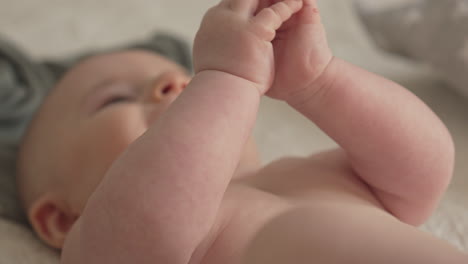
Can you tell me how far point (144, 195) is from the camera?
1.71ft

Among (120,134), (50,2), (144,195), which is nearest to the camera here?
(144,195)

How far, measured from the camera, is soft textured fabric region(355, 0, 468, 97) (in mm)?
1115

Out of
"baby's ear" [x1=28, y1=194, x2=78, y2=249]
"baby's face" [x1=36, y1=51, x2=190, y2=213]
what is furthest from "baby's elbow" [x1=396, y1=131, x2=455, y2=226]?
"baby's ear" [x1=28, y1=194, x2=78, y2=249]

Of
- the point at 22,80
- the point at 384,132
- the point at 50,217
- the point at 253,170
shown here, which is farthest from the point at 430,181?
the point at 22,80

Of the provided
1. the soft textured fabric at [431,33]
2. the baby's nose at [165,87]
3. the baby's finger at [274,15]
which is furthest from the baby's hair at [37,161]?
the soft textured fabric at [431,33]

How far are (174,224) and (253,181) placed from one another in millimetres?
211

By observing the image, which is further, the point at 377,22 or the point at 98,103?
the point at 377,22

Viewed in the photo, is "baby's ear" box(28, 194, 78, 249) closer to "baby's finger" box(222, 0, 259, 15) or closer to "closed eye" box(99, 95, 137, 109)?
"closed eye" box(99, 95, 137, 109)

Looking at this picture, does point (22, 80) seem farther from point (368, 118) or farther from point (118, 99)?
point (368, 118)

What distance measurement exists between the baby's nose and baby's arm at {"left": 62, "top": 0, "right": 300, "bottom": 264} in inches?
9.7

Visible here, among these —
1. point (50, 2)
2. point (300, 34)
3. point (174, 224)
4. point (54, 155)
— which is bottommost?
point (50, 2)

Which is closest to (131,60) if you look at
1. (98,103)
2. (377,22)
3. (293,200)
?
(98,103)

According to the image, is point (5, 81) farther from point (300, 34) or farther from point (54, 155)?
point (300, 34)

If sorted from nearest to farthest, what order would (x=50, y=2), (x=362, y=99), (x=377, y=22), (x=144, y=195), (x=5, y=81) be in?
(x=144, y=195)
(x=362, y=99)
(x=5, y=81)
(x=377, y=22)
(x=50, y=2)
